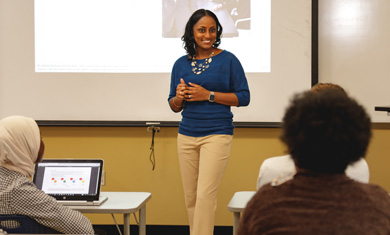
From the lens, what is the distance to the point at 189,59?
117 inches

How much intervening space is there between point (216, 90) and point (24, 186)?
1371mm

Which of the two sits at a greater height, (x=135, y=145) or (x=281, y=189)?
(x=281, y=189)

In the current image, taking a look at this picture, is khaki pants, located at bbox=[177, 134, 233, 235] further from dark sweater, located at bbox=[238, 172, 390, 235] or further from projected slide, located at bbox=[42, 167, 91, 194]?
dark sweater, located at bbox=[238, 172, 390, 235]

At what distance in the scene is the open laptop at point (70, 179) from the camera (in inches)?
98.0

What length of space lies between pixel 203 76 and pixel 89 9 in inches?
60.3

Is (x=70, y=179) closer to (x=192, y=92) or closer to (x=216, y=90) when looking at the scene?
(x=192, y=92)

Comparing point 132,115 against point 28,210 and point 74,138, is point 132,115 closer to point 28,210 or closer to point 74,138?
point 74,138

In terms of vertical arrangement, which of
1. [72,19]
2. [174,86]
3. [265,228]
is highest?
[72,19]

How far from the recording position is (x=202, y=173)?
2.78 meters

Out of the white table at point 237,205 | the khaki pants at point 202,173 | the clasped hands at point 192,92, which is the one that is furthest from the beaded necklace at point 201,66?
the white table at point 237,205

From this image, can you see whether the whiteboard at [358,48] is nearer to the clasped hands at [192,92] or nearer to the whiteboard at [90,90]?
the whiteboard at [90,90]

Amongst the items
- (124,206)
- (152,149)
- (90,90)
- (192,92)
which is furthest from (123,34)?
(124,206)

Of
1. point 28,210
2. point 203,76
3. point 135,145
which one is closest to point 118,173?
point 135,145

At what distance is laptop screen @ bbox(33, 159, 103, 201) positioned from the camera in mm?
2510
